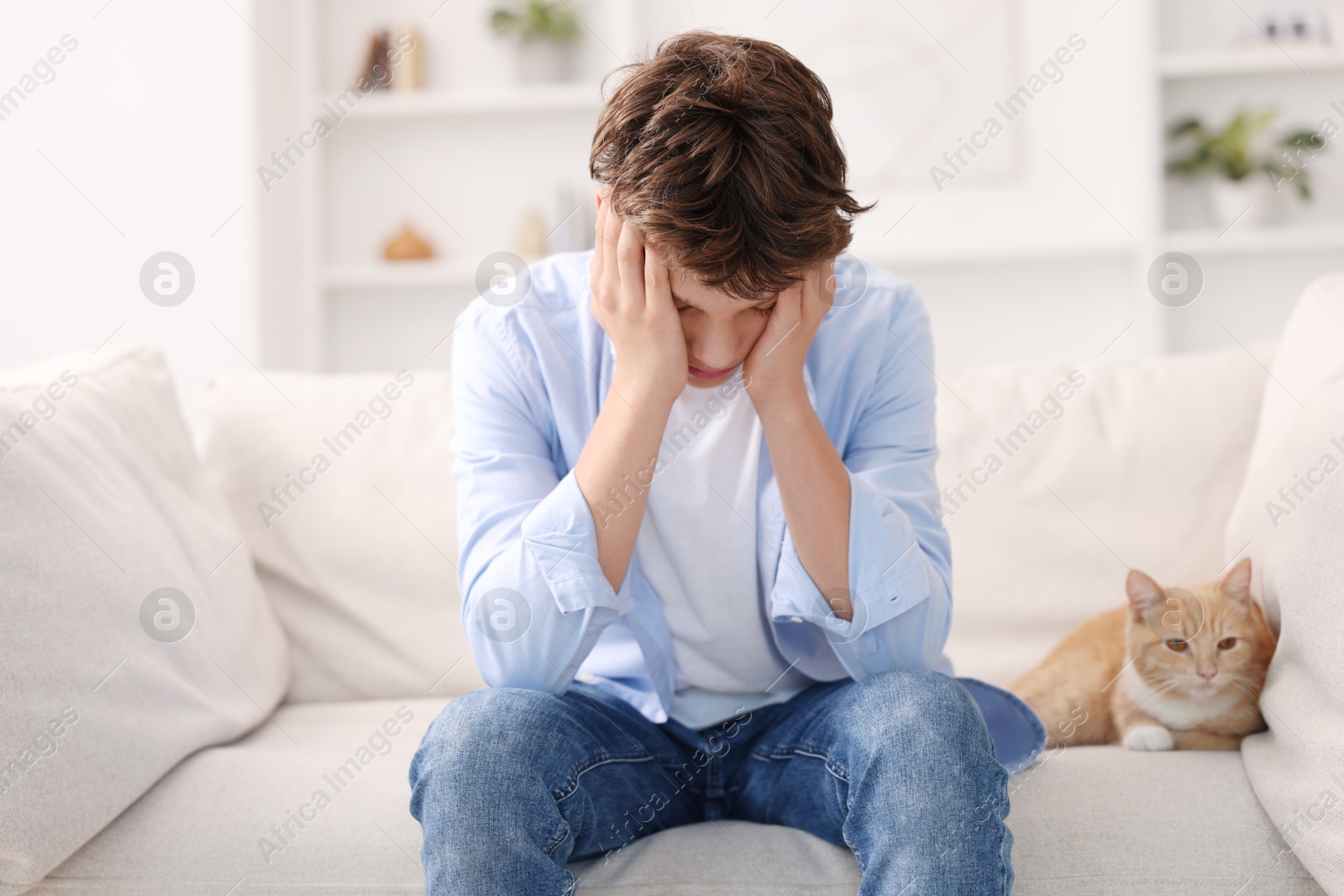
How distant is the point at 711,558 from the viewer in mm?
1023

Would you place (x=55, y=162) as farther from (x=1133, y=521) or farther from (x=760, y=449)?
(x=1133, y=521)

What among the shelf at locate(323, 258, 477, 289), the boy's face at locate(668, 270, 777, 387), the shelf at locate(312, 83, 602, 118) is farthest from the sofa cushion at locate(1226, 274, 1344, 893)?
the shelf at locate(323, 258, 477, 289)

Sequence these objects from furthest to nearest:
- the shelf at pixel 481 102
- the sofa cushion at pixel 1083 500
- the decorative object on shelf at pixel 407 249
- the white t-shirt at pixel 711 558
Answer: the decorative object on shelf at pixel 407 249, the shelf at pixel 481 102, the sofa cushion at pixel 1083 500, the white t-shirt at pixel 711 558

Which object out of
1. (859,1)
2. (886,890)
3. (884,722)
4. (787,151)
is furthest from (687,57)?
(859,1)

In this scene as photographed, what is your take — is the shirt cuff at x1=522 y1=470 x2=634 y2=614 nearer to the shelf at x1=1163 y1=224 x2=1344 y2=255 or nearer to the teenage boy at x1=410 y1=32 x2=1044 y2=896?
the teenage boy at x1=410 y1=32 x2=1044 y2=896

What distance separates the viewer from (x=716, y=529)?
A: 3.37ft

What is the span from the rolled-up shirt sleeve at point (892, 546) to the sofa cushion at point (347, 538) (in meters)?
0.61

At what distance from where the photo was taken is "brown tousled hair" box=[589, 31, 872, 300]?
83 centimetres

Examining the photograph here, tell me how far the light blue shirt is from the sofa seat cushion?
0.32 ft

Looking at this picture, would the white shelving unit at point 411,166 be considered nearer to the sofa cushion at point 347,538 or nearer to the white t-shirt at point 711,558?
the sofa cushion at point 347,538

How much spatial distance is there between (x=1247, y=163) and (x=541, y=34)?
1.84 metres

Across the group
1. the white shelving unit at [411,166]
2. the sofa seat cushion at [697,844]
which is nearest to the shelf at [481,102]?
the white shelving unit at [411,166]

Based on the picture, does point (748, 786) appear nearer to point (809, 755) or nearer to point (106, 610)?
point (809, 755)

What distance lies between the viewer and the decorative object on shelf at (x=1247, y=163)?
8.54 ft
